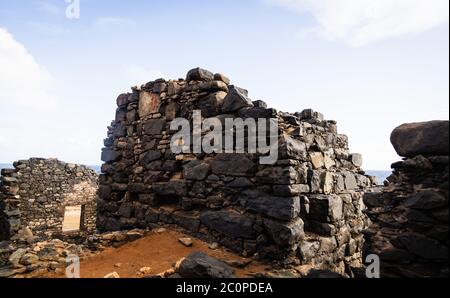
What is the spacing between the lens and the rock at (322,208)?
4.82 meters

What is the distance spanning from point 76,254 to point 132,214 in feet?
5.76

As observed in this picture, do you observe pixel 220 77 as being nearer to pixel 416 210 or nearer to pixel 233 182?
pixel 233 182

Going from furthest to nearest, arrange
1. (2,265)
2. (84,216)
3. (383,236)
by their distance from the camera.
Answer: (84,216), (2,265), (383,236)

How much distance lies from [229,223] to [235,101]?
7.35ft

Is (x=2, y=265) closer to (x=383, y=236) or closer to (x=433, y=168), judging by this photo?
(x=383, y=236)

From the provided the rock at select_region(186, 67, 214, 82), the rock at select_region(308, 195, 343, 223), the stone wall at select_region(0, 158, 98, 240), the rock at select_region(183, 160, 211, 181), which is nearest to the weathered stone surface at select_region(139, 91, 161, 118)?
the rock at select_region(186, 67, 214, 82)

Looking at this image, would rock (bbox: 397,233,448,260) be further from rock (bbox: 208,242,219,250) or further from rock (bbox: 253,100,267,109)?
rock (bbox: 253,100,267,109)

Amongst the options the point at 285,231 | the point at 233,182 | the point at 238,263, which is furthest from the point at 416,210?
the point at 233,182

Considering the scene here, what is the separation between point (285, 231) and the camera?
418 centimetres

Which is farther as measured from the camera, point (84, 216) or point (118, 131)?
point (84, 216)

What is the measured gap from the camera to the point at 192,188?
5.56 m

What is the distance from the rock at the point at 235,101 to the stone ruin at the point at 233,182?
2cm

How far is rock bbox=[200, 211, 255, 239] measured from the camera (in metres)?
4.57
